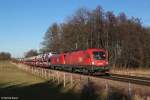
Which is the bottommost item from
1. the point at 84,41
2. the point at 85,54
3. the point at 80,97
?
the point at 80,97

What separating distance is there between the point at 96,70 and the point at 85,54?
3435 millimetres

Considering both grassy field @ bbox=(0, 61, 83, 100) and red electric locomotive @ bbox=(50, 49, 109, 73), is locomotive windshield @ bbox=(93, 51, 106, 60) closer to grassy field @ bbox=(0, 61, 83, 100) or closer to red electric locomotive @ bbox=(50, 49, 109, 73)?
red electric locomotive @ bbox=(50, 49, 109, 73)

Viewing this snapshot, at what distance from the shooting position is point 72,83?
27.0 meters

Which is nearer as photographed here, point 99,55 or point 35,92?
point 35,92

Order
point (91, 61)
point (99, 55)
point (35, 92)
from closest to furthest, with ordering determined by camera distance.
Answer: point (35, 92) < point (91, 61) < point (99, 55)

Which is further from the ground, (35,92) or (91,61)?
(91,61)

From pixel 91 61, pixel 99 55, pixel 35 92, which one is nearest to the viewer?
pixel 35 92

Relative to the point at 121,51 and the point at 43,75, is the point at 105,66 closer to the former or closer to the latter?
the point at 43,75

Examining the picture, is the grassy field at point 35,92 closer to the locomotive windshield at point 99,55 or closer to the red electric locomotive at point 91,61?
the red electric locomotive at point 91,61

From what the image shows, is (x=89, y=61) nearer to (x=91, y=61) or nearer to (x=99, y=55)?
(x=91, y=61)

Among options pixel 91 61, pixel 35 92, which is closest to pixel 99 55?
pixel 91 61

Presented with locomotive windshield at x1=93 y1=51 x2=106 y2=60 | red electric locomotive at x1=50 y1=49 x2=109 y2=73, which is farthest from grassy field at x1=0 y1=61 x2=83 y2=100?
locomotive windshield at x1=93 y1=51 x2=106 y2=60

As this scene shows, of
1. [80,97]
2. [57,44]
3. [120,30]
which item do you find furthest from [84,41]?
[80,97]

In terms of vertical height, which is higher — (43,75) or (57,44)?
(57,44)
